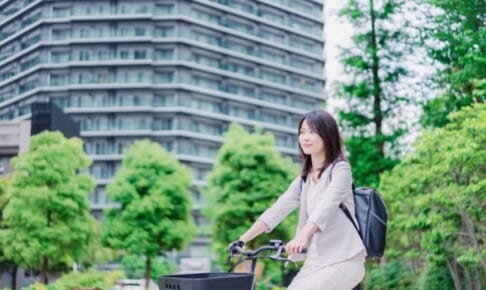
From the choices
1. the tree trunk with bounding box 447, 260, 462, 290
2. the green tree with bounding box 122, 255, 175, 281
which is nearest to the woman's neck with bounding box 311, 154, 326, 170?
the tree trunk with bounding box 447, 260, 462, 290

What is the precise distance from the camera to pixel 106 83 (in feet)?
154

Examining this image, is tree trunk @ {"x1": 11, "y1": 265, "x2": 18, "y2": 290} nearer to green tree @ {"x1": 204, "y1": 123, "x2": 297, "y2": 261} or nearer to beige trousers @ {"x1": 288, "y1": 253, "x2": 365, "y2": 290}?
green tree @ {"x1": 204, "y1": 123, "x2": 297, "y2": 261}

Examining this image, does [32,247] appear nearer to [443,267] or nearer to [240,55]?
[443,267]

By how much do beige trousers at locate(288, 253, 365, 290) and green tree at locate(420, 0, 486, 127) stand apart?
34.7 feet

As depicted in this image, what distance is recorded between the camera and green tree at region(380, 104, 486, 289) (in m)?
9.84

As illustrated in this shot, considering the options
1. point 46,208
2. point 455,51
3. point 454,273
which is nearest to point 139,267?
point 46,208

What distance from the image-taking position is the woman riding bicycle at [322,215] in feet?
8.57

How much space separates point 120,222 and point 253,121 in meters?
27.3

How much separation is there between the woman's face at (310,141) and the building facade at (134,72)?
43.4 m

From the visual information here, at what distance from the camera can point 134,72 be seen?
4747 centimetres

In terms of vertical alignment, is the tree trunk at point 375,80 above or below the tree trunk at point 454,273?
above

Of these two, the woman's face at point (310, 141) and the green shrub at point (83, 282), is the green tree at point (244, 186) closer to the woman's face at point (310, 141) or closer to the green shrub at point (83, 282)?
the green shrub at point (83, 282)

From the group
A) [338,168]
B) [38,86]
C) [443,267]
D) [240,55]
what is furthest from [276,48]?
[338,168]

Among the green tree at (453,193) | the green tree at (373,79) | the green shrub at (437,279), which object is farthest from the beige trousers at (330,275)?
the green tree at (373,79)
